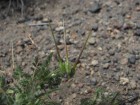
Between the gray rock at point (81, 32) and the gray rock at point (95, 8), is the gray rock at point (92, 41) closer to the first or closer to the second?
the gray rock at point (81, 32)

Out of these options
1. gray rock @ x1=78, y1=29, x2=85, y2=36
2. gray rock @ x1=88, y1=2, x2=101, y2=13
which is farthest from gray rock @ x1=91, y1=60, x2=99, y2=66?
gray rock @ x1=88, y1=2, x2=101, y2=13

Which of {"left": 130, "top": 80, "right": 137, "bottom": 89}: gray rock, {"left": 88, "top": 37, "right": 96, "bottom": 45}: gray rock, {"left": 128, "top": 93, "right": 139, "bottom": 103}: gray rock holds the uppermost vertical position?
{"left": 88, "top": 37, "right": 96, "bottom": 45}: gray rock

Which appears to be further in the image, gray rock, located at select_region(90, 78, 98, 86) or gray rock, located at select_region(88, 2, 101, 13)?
gray rock, located at select_region(88, 2, 101, 13)

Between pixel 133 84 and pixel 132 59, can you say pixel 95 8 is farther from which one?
pixel 133 84

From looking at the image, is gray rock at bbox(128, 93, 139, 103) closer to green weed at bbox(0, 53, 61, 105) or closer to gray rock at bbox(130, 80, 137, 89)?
gray rock at bbox(130, 80, 137, 89)

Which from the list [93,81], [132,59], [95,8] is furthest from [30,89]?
[95,8]

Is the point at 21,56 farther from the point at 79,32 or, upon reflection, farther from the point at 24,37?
the point at 79,32

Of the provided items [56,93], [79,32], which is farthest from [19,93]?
[79,32]

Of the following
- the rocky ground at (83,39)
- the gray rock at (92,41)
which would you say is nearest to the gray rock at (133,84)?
the rocky ground at (83,39)
